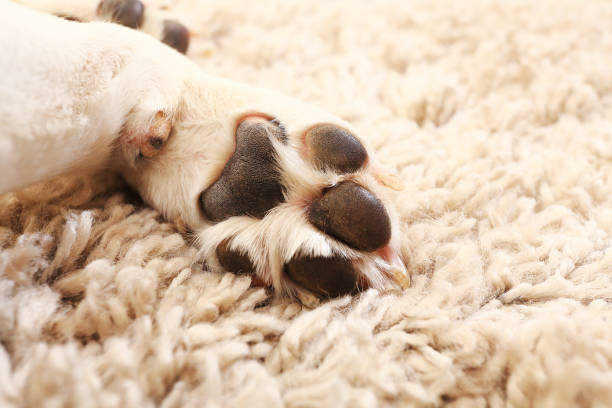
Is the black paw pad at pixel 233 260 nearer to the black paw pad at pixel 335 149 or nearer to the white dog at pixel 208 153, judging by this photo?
the white dog at pixel 208 153

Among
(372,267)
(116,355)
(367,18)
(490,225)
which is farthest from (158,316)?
(367,18)

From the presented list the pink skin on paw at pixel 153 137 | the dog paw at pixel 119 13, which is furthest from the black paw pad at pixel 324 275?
the dog paw at pixel 119 13

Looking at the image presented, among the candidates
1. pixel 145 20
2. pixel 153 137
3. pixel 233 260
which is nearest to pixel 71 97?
pixel 153 137

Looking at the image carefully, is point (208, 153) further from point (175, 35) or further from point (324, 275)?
point (175, 35)

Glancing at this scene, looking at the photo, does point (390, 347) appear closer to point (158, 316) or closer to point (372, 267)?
point (372, 267)

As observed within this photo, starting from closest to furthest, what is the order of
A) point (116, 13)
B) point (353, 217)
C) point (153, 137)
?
point (353, 217) → point (153, 137) → point (116, 13)

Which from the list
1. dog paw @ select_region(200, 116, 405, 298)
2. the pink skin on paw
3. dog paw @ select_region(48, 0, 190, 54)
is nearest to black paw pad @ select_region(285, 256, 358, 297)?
dog paw @ select_region(200, 116, 405, 298)

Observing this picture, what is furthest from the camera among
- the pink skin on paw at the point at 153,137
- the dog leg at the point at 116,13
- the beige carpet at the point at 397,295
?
the dog leg at the point at 116,13
